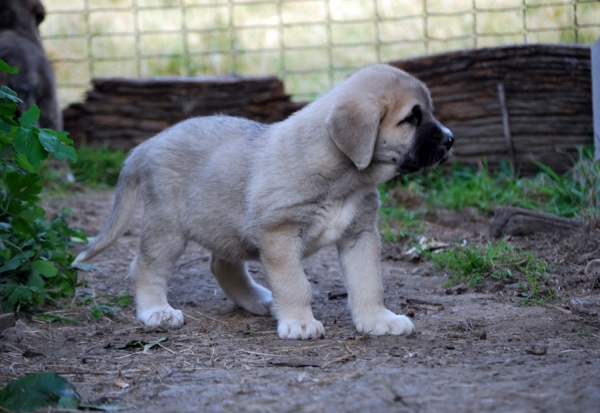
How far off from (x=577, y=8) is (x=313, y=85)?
3.41 meters

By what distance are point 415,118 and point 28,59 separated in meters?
5.49

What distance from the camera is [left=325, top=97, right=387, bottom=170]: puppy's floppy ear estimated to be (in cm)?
351

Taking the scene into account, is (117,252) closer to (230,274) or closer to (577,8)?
(230,274)

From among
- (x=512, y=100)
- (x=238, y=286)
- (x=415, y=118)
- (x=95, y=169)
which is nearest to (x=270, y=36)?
(x=95, y=169)

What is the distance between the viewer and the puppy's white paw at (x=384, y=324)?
3518 millimetres

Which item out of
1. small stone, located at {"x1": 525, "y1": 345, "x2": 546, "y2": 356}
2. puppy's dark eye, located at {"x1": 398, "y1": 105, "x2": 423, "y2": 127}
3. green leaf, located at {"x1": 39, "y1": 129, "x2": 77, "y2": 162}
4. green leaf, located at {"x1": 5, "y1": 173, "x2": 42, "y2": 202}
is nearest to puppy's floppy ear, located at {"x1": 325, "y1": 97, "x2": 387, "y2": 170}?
puppy's dark eye, located at {"x1": 398, "y1": 105, "x2": 423, "y2": 127}

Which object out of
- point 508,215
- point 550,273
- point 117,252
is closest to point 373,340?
point 550,273

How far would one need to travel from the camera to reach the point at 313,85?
376 inches

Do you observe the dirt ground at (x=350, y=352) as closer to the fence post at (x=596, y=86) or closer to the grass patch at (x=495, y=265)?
the grass patch at (x=495, y=265)

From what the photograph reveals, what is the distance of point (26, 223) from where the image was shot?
384 cm

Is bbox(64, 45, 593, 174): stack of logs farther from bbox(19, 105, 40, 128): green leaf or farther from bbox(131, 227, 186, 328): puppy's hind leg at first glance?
bbox(19, 105, 40, 128): green leaf

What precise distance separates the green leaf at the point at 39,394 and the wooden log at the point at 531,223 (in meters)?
3.42

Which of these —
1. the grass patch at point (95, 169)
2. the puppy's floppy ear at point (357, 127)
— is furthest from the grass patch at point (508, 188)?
the grass patch at point (95, 169)

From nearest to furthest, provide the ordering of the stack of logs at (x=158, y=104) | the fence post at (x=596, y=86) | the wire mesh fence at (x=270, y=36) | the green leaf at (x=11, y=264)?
the green leaf at (x=11, y=264)
the fence post at (x=596, y=86)
the stack of logs at (x=158, y=104)
the wire mesh fence at (x=270, y=36)
